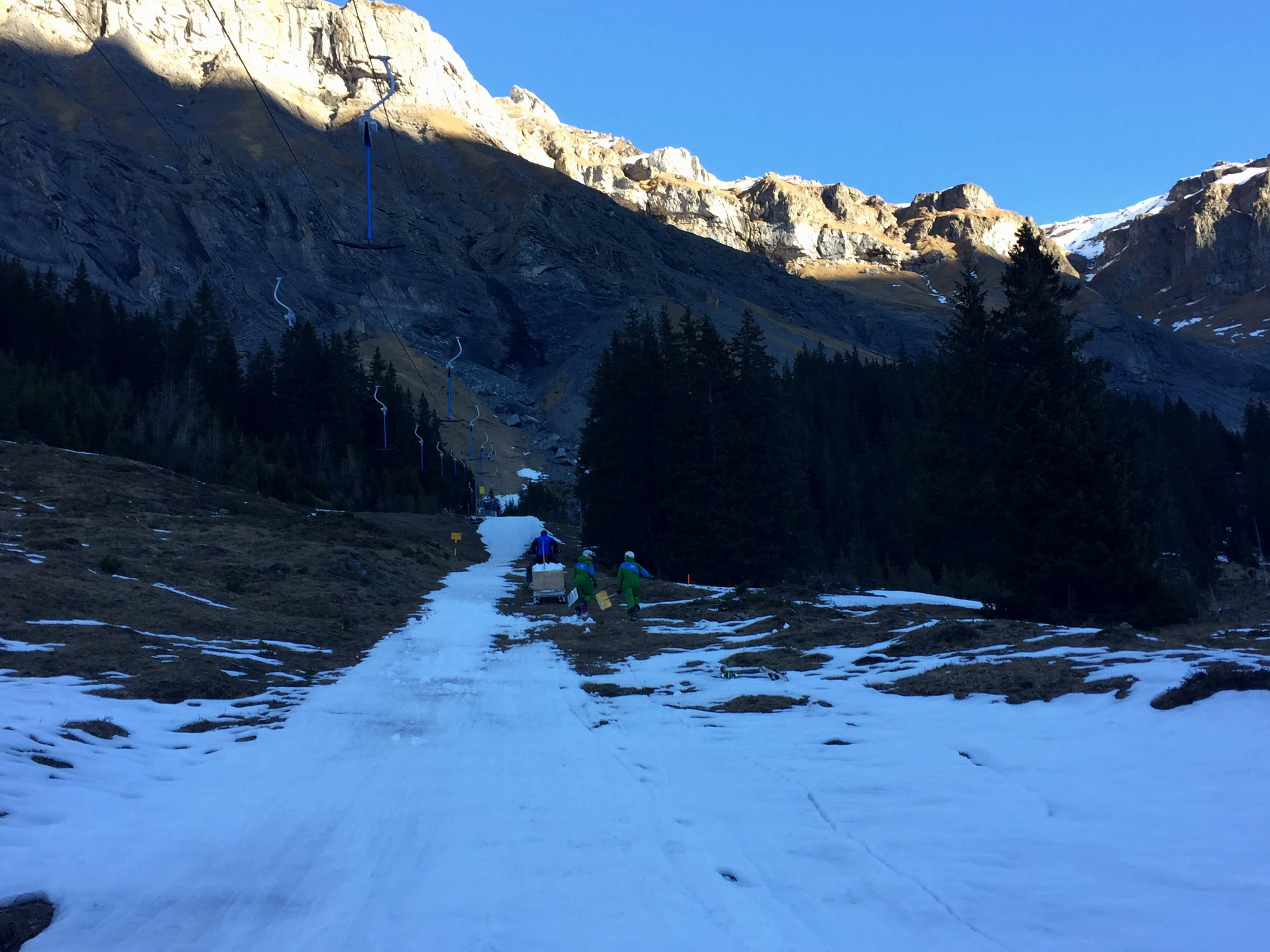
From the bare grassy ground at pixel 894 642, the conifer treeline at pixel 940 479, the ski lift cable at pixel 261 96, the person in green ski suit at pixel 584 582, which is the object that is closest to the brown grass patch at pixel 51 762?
the bare grassy ground at pixel 894 642

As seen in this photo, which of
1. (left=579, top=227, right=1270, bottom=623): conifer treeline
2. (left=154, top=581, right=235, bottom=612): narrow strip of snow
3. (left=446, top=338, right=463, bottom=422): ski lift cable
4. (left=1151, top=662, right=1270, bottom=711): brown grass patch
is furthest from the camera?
(left=446, top=338, right=463, bottom=422): ski lift cable

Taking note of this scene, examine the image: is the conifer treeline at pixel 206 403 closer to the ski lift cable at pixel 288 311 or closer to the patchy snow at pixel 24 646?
the ski lift cable at pixel 288 311

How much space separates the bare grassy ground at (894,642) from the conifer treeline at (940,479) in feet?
10.9

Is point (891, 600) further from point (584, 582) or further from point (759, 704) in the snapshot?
point (759, 704)

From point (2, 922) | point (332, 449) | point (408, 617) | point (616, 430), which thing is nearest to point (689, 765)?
point (2, 922)

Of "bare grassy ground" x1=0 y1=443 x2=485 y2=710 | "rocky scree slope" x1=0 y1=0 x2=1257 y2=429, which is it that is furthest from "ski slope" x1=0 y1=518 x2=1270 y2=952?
"rocky scree slope" x1=0 y1=0 x2=1257 y2=429

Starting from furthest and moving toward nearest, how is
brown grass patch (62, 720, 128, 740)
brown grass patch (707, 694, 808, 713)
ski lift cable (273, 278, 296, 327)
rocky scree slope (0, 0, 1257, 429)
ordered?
rocky scree slope (0, 0, 1257, 429), ski lift cable (273, 278, 296, 327), brown grass patch (707, 694, 808, 713), brown grass patch (62, 720, 128, 740)

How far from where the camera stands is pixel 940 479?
27.8 meters

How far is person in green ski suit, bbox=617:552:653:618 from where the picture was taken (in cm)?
1812

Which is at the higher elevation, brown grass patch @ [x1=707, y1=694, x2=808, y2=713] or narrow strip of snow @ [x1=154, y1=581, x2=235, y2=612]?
narrow strip of snow @ [x1=154, y1=581, x2=235, y2=612]

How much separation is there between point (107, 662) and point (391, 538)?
26.7 metres

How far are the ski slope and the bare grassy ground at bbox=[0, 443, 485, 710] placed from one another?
123 inches

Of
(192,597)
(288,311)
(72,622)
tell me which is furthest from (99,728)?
(288,311)

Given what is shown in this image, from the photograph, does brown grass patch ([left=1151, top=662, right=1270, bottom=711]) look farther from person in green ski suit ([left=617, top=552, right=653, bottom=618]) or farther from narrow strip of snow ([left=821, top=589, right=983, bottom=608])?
person in green ski suit ([left=617, top=552, right=653, bottom=618])
